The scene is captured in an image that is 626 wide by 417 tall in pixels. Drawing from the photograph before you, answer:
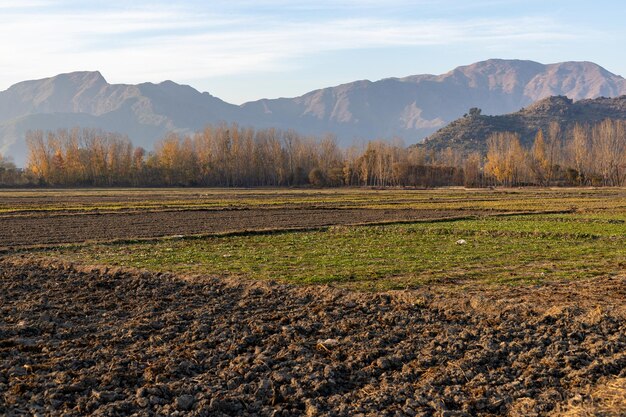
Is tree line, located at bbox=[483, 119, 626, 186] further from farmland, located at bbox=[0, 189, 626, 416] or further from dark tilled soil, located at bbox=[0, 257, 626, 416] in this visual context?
dark tilled soil, located at bbox=[0, 257, 626, 416]

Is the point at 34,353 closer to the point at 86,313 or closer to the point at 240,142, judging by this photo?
the point at 86,313

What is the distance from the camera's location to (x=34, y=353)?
12445 mm

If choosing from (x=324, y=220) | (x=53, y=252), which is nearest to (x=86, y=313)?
(x=53, y=252)

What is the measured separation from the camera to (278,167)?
148250 mm

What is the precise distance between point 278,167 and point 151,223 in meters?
105

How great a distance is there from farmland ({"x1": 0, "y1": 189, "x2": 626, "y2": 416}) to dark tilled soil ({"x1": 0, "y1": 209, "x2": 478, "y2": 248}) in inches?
287

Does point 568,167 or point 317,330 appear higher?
point 568,167

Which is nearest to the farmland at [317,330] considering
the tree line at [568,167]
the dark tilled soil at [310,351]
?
the dark tilled soil at [310,351]

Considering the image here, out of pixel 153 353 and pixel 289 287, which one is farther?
pixel 289 287

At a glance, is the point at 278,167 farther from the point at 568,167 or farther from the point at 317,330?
the point at 317,330

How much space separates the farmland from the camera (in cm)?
998

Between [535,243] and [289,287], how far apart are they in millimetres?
16114

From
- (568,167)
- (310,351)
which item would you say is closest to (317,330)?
(310,351)

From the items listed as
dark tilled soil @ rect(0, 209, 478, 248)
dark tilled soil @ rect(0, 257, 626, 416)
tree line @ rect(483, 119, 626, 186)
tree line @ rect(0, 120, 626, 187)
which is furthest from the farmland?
tree line @ rect(0, 120, 626, 187)
